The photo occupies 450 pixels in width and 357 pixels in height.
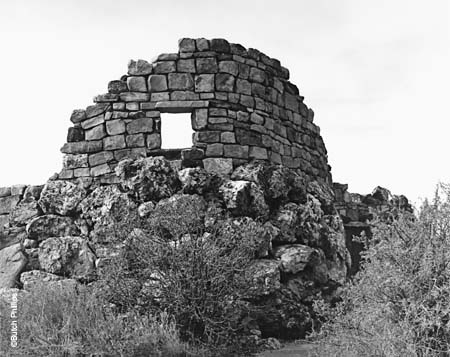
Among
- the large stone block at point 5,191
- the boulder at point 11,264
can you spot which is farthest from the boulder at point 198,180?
the large stone block at point 5,191

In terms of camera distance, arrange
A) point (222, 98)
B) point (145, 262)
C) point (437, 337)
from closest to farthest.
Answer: point (437, 337), point (145, 262), point (222, 98)

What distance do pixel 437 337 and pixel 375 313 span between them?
0.52 metres

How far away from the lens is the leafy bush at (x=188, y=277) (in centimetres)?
568

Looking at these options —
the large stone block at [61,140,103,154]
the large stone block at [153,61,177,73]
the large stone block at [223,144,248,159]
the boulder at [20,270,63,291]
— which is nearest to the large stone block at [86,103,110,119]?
the large stone block at [61,140,103,154]

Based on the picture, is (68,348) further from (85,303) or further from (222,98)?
(222,98)

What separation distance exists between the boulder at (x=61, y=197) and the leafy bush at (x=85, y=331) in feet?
7.43

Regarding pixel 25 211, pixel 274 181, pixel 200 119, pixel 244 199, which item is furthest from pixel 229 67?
pixel 25 211

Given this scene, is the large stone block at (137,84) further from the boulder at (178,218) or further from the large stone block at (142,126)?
the boulder at (178,218)

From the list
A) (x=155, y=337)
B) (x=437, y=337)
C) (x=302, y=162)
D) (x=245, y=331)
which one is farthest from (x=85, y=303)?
(x=302, y=162)

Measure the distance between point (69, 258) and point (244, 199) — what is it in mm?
2381

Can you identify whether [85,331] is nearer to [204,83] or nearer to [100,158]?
[100,158]

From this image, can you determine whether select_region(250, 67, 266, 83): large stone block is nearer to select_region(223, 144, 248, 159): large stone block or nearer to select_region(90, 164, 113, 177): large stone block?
select_region(223, 144, 248, 159): large stone block

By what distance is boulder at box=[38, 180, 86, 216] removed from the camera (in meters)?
7.88

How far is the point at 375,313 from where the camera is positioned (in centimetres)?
482
